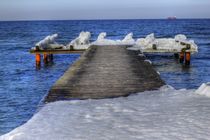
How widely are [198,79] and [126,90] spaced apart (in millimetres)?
15190

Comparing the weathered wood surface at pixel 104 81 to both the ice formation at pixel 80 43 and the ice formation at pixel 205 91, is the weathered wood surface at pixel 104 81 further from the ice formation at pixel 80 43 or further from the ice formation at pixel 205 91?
the ice formation at pixel 80 43

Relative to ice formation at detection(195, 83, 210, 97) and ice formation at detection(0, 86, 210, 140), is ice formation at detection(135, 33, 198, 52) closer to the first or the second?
ice formation at detection(195, 83, 210, 97)

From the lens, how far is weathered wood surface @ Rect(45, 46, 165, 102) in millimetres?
10844

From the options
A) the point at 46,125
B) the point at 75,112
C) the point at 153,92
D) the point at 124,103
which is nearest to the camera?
the point at 46,125

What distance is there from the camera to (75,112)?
8656 millimetres

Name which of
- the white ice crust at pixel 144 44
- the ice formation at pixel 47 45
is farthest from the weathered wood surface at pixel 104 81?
the ice formation at pixel 47 45

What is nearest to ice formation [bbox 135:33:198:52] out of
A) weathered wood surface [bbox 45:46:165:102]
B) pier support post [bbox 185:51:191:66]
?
pier support post [bbox 185:51:191:66]

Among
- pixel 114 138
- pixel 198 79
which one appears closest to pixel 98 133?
pixel 114 138

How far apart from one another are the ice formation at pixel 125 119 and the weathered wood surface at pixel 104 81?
0.87 m

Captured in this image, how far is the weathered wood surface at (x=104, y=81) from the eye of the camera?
1084 centimetres

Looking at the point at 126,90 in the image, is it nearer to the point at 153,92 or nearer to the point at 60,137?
the point at 153,92

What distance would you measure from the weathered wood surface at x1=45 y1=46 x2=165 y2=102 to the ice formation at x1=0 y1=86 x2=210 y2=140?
870mm

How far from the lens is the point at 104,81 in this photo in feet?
41.3

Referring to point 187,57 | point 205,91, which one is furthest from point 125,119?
point 187,57
